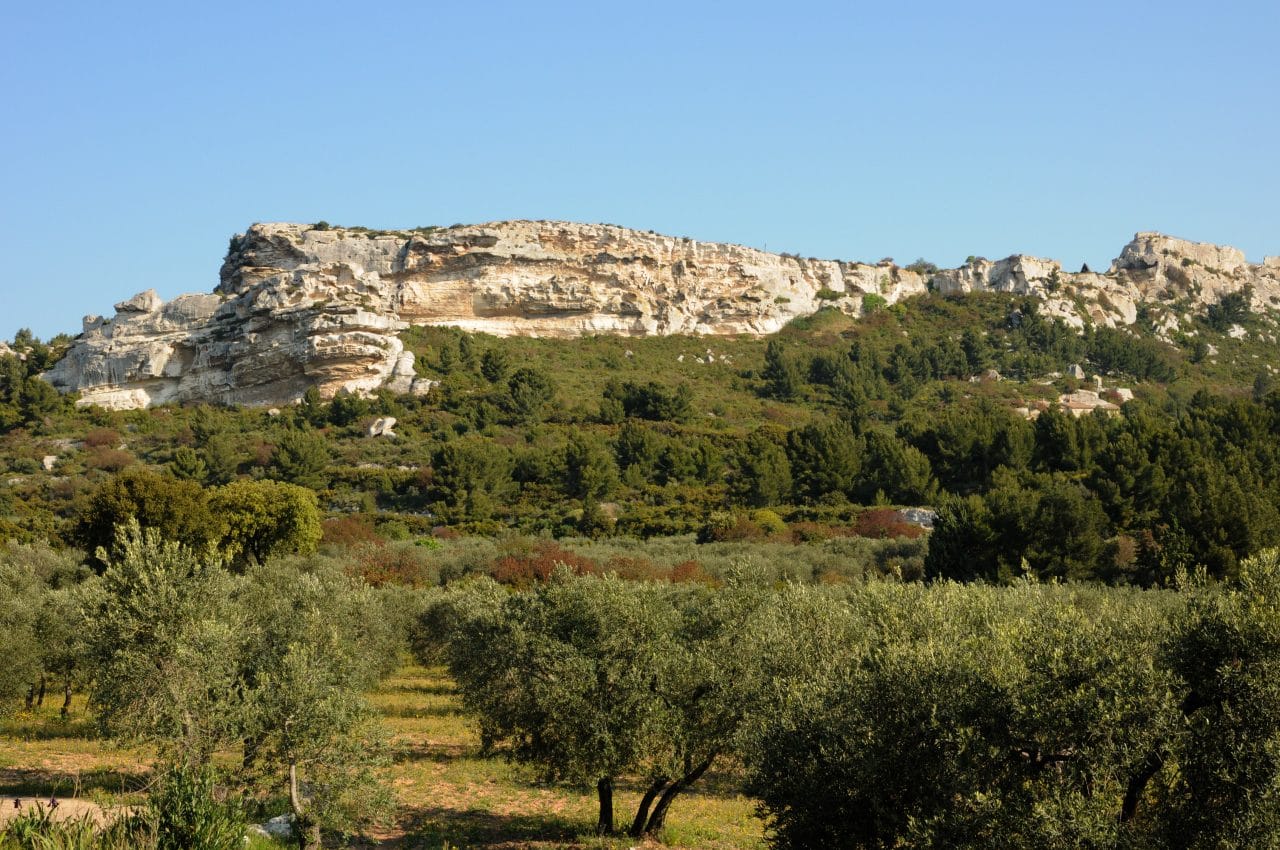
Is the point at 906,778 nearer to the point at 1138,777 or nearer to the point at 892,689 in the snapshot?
the point at 892,689

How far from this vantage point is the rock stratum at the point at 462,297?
7675 centimetres

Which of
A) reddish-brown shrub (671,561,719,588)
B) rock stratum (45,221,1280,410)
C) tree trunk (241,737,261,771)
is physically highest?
rock stratum (45,221,1280,410)

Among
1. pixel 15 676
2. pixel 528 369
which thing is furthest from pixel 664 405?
pixel 15 676

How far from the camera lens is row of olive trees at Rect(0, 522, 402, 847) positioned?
1507 centimetres

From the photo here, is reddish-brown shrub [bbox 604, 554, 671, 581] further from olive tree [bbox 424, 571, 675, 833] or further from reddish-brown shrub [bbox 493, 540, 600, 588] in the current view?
olive tree [bbox 424, 571, 675, 833]

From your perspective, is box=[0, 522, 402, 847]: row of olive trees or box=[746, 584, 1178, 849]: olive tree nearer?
box=[746, 584, 1178, 849]: olive tree

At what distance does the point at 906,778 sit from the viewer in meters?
11.3

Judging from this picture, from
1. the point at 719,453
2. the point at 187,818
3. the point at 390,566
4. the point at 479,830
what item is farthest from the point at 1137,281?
the point at 187,818

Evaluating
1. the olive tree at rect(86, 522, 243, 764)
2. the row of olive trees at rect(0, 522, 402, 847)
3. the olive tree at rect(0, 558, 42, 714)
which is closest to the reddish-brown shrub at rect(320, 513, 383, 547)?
the olive tree at rect(0, 558, 42, 714)

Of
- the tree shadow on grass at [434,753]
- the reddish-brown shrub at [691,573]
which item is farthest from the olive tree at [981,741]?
the reddish-brown shrub at [691,573]

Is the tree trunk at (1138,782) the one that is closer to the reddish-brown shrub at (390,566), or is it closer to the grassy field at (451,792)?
the grassy field at (451,792)

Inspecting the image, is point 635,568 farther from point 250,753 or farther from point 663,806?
point 250,753

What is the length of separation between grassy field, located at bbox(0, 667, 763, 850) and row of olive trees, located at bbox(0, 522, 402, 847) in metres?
0.87

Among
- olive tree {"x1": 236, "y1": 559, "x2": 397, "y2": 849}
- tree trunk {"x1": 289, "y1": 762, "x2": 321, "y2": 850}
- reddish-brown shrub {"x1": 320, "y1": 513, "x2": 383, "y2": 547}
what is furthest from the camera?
reddish-brown shrub {"x1": 320, "y1": 513, "x2": 383, "y2": 547}
